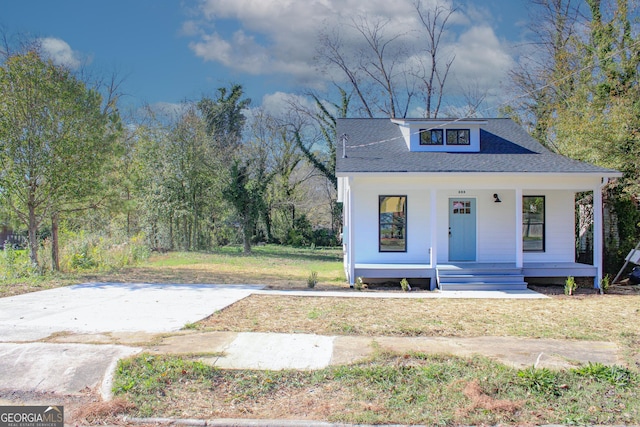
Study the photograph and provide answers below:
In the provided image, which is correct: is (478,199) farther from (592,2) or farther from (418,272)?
(592,2)

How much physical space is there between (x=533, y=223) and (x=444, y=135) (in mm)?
3715

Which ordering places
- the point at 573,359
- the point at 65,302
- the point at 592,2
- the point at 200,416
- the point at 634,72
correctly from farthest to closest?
1. the point at 592,2
2. the point at 634,72
3. the point at 65,302
4. the point at 573,359
5. the point at 200,416

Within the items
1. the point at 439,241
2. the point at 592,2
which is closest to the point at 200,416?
the point at 439,241

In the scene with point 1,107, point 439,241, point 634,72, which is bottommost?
point 439,241

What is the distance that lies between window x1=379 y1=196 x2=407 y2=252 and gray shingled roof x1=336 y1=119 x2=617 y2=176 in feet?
4.31

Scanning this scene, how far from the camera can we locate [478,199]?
44.9 feet

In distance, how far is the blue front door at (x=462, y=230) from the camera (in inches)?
538

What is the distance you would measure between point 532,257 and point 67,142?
43.9ft

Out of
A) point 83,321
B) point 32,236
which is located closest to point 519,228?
point 83,321

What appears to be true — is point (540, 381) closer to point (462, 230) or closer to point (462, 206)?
point (462, 230)

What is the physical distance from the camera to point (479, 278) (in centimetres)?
1208

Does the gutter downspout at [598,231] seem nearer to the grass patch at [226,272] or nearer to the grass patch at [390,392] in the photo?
the grass patch at [226,272]

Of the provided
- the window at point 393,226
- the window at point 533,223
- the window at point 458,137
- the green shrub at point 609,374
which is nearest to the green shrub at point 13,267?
the window at point 393,226

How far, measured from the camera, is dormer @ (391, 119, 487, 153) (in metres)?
14.4
